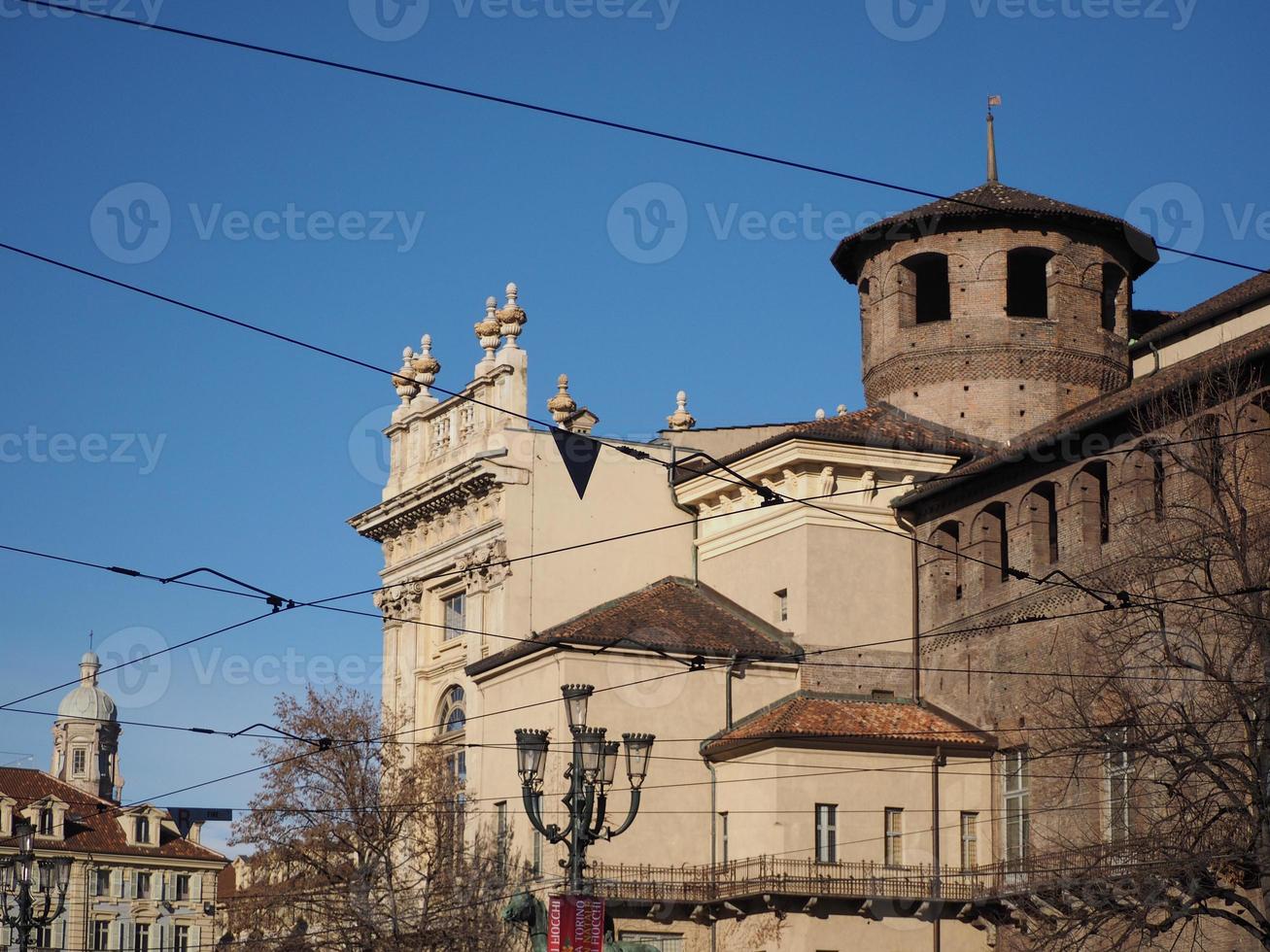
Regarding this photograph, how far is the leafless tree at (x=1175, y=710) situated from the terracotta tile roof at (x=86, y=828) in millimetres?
61726

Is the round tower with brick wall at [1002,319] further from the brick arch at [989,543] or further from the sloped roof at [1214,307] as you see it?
the brick arch at [989,543]

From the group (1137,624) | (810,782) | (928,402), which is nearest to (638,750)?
(1137,624)

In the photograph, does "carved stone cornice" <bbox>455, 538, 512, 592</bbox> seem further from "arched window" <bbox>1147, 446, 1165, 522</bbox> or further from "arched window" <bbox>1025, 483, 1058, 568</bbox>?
"arched window" <bbox>1147, 446, 1165, 522</bbox>

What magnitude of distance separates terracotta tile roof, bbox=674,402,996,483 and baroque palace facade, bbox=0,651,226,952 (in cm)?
5194

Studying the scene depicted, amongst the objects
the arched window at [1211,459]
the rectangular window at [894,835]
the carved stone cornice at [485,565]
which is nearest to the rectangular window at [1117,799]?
→ the arched window at [1211,459]

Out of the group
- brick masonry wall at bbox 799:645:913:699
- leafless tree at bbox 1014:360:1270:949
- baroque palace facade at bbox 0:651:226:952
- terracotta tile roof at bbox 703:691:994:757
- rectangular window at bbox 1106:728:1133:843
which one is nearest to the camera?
leafless tree at bbox 1014:360:1270:949

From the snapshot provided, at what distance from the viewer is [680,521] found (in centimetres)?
4788

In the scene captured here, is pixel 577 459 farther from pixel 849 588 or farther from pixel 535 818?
pixel 535 818

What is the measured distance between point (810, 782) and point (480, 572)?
31.8ft

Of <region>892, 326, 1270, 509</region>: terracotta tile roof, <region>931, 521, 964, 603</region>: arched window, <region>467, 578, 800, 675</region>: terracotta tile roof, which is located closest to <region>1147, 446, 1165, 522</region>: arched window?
<region>892, 326, 1270, 509</region>: terracotta tile roof

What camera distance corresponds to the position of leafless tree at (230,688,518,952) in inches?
1668

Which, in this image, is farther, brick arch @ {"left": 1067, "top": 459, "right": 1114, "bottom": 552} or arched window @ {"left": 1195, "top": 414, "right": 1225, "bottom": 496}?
brick arch @ {"left": 1067, "top": 459, "right": 1114, "bottom": 552}

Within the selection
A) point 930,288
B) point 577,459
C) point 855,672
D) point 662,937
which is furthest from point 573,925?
point 930,288

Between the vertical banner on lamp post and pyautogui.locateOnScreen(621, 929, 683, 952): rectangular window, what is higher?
the vertical banner on lamp post
